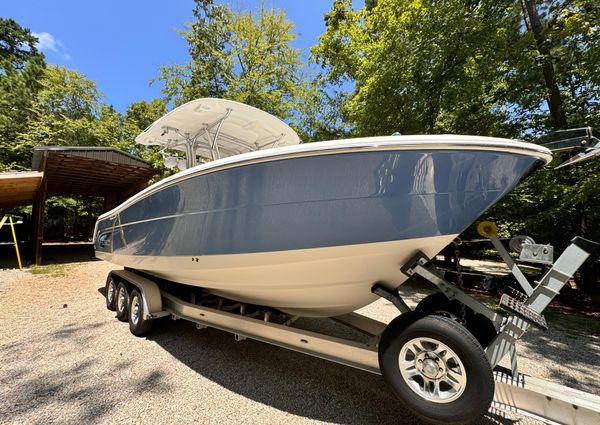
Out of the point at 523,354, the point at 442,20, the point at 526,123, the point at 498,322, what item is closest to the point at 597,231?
the point at 526,123

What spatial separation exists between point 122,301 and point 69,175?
8.65 meters

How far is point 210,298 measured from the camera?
340 centimetres

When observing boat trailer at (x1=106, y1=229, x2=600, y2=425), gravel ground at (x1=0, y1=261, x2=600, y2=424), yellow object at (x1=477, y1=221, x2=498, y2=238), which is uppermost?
yellow object at (x1=477, y1=221, x2=498, y2=238)

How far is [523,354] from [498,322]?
2062 mm

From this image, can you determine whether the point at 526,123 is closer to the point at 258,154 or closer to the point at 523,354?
the point at 523,354

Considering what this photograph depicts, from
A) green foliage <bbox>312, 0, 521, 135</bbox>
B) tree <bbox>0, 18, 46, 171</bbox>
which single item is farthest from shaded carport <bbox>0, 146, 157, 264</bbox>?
green foliage <bbox>312, 0, 521, 135</bbox>

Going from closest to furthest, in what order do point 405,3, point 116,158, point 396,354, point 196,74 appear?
1. point 396,354
2. point 405,3
3. point 116,158
4. point 196,74

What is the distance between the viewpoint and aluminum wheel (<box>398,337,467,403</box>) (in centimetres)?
155

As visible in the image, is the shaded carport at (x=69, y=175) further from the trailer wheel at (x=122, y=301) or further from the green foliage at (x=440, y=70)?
the green foliage at (x=440, y=70)

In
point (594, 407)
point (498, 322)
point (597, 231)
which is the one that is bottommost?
point (594, 407)

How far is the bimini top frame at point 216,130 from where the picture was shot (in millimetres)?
3078

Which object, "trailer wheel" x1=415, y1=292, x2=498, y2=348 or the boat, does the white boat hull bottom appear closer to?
the boat

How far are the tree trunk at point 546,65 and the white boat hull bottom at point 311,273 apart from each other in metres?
5.96

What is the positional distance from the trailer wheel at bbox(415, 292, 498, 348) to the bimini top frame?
2.50 metres
